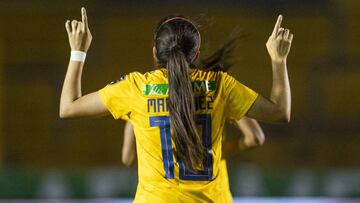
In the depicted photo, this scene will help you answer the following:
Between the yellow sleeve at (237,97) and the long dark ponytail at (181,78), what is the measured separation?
0.16m

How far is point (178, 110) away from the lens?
3.33m

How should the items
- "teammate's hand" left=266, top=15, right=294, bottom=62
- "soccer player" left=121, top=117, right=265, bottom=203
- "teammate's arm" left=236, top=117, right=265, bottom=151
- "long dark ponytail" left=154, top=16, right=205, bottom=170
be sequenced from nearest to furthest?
"long dark ponytail" left=154, top=16, right=205, bottom=170
"teammate's hand" left=266, top=15, right=294, bottom=62
"soccer player" left=121, top=117, right=265, bottom=203
"teammate's arm" left=236, top=117, right=265, bottom=151

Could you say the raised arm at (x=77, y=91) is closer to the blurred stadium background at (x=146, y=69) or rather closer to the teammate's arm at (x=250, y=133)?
the teammate's arm at (x=250, y=133)

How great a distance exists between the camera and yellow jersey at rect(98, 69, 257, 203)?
3.39 metres

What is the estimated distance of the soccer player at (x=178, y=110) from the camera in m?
3.36

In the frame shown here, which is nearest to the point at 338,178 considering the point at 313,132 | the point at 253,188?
the point at 253,188

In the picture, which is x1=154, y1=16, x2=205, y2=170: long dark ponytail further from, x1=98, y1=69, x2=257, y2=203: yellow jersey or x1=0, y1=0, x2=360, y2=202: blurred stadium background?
x1=0, y1=0, x2=360, y2=202: blurred stadium background

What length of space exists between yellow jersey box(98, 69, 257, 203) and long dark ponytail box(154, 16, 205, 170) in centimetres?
5

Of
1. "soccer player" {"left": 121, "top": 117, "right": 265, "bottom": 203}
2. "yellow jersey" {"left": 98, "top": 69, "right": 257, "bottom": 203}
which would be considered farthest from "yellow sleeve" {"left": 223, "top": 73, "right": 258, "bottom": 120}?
"soccer player" {"left": 121, "top": 117, "right": 265, "bottom": 203}

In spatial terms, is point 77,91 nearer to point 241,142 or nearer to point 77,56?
point 77,56

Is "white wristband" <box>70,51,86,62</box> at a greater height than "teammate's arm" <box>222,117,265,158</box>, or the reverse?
"white wristband" <box>70,51,86,62</box>

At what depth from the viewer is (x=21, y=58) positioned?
10.8 metres

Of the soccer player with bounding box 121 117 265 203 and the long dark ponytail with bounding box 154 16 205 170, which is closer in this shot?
the long dark ponytail with bounding box 154 16 205 170

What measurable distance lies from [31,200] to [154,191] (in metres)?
4.04
